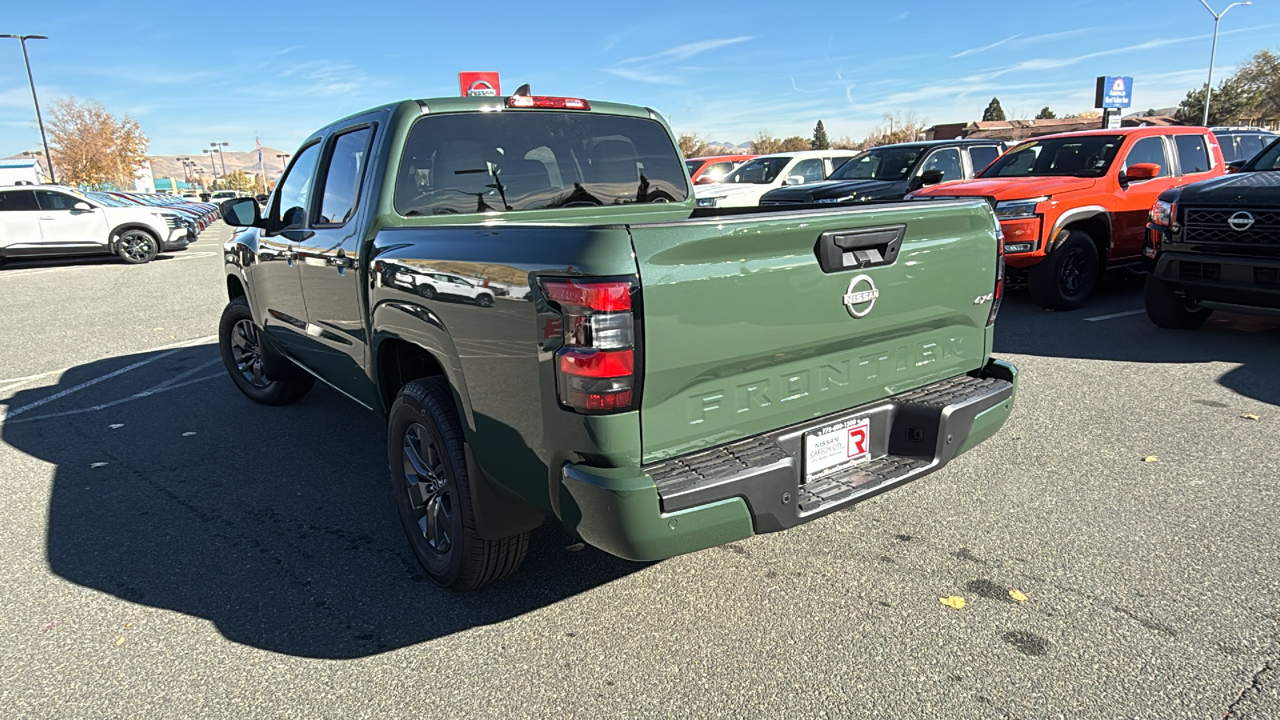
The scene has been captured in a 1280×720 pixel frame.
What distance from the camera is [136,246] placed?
16828 millimetres

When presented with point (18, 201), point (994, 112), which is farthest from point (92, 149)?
point (994, 112)

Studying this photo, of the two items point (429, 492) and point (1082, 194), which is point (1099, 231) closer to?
point (1082, 194)

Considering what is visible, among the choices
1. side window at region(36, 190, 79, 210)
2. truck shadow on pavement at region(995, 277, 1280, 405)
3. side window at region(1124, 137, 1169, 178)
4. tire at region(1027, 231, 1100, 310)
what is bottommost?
truck shadow on pavement at region(995, 277, 1280, 405)

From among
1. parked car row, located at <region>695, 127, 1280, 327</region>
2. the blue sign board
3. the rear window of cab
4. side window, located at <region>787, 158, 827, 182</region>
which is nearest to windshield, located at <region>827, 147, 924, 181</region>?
parked car row, located at <region>695, 127, 1280, 327</region>

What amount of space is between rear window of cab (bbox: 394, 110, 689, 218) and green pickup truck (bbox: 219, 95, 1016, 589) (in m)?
0.01

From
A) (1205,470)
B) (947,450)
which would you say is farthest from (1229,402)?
(947,450)

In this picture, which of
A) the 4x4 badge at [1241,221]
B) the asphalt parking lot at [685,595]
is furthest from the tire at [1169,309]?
the asphalt parking lot at [685,595]

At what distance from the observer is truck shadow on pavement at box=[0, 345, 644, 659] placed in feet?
9.75

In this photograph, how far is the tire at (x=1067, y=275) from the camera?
25.9 feet

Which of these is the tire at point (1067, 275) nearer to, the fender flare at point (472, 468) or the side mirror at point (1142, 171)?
the side mirror at point (1142, 171)

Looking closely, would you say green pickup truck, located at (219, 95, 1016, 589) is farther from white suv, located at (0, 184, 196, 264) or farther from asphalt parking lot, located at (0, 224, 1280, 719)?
white suv, located at (0, 184, 196, 264)

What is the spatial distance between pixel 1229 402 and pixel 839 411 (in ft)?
12.3

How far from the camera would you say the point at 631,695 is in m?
2.46

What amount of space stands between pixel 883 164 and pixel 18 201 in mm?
16620
